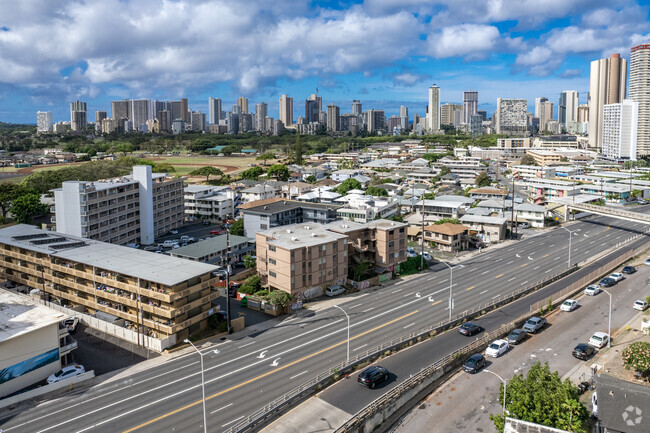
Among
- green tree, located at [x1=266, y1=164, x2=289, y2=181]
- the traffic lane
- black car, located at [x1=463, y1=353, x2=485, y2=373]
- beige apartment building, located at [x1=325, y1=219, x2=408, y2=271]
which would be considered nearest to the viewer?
the traffic lane

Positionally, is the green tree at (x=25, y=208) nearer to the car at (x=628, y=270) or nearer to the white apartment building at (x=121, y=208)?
the white apartment building at (x=121, y=208)

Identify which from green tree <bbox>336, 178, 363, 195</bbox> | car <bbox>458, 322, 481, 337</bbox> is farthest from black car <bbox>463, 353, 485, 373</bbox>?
green tree <bbox>336, 178, 363, 195</bbox>

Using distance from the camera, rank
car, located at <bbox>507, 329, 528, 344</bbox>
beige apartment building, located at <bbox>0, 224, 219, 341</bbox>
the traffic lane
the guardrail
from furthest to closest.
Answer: beige apartment building, located at <bbox>0, 224, 219, 341</bbox>
car, located at <bbox>507, 329, 528, 344</bbox>
the traffic lane
the guardrail

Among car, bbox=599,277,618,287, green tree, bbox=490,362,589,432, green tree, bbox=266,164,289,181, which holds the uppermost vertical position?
green tree, bbox=266,164,289,181

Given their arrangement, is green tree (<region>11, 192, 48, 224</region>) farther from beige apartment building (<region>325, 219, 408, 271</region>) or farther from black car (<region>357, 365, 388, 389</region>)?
black car (<region>357, 365, 388, 389</region>)

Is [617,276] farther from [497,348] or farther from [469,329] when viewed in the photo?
[497,348]

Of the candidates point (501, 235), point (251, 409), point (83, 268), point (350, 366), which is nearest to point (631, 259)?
point (501, 235)

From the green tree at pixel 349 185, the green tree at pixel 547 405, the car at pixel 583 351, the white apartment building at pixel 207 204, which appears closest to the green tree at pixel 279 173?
the green tree at pixel 349 185
